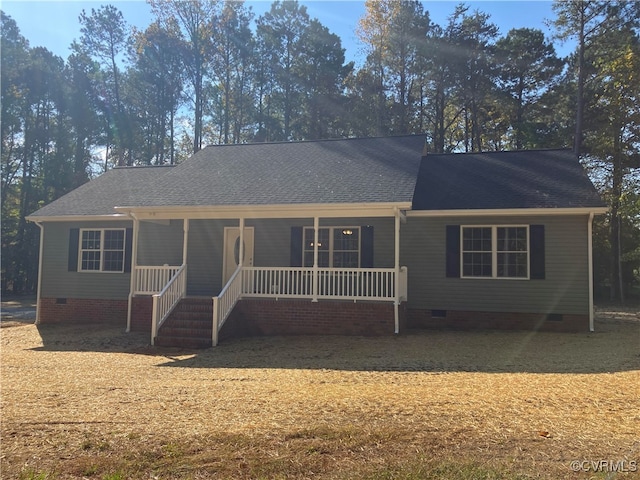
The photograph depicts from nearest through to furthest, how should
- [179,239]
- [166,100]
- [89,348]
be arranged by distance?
[89,348]
[179,239]
[166,100]

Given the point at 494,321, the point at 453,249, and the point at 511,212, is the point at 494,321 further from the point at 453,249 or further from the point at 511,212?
the point at 511,212

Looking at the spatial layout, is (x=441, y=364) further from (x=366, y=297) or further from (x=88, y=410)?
(x=88, y=410)

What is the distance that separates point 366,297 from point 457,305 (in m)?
2.64

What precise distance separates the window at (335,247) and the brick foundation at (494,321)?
6.87 feet

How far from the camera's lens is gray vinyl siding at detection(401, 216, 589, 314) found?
11430 millimetres

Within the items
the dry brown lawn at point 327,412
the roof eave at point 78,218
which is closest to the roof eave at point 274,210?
the roof eave at point 78,218

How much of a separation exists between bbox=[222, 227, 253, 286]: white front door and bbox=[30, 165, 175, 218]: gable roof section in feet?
8.82

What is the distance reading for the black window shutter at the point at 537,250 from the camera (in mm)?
11555

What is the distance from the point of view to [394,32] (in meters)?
28.2

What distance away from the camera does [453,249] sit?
12.1 metres

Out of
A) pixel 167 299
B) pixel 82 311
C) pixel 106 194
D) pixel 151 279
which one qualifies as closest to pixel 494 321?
pixel 167 299

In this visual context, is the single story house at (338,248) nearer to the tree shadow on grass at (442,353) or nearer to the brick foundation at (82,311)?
the brick foundation at (82,311)

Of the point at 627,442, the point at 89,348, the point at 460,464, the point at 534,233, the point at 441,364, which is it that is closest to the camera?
the point at 460,464

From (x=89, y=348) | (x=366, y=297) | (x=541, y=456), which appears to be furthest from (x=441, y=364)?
(x=89, y=348)
